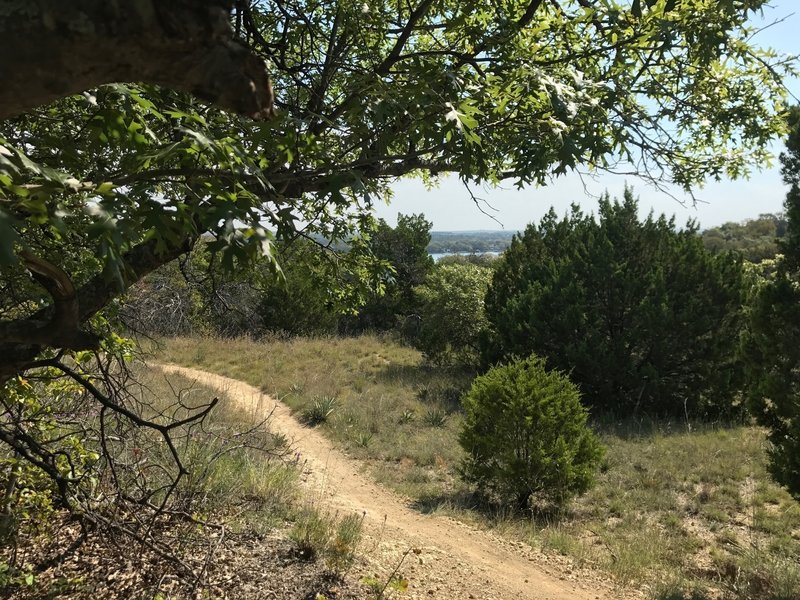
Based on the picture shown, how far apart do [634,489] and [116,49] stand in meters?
8.94

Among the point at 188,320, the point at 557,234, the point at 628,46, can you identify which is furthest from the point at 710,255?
the point at 188,320

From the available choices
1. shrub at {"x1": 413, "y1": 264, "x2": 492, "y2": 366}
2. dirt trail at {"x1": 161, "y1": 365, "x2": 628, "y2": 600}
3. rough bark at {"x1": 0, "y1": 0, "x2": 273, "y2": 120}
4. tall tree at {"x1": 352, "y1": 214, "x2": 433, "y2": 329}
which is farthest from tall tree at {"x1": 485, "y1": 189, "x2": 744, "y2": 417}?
rough bark at {"x1": 0, "y1": 0, "x2": 273, "y2": 120}

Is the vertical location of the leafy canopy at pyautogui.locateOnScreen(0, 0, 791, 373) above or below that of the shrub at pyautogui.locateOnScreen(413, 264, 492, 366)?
above

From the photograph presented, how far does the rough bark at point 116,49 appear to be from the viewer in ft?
2.94

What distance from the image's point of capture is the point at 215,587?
12.1 feet

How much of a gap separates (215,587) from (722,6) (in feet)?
14.1

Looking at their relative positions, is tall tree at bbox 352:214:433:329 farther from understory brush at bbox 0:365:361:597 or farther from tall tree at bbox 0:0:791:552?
tall tree at bbox 0:0:791:552

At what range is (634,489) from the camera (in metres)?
8.35

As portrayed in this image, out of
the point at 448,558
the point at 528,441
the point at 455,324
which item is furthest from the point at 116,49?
the point at 455,324

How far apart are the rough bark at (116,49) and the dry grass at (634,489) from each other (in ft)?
18.3

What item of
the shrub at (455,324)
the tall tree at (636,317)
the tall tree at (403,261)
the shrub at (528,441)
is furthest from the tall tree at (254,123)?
the tall tree at (403,261)

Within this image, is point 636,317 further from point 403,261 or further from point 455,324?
point 403,261

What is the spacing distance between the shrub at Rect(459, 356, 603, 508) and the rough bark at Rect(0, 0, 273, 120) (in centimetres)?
683

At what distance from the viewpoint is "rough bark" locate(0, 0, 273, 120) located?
0.90m
